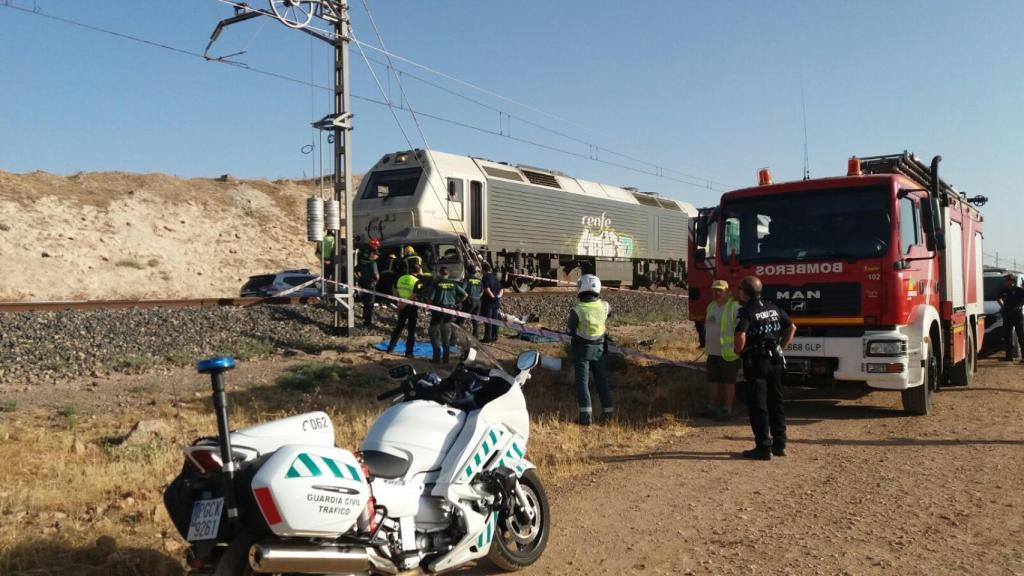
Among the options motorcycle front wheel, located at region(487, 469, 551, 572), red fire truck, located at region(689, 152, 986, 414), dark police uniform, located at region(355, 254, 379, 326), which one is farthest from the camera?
dark police uniform, located at region(355, 254, 379, 326)

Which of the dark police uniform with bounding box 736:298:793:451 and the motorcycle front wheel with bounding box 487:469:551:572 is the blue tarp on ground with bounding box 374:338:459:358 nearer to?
the dark police uniform with bounding box 736:298:793:451

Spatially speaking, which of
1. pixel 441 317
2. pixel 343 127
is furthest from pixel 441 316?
pixel 343 127

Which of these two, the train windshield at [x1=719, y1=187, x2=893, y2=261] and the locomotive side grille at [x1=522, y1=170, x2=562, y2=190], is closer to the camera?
the train windshield at [x1=719, y1=187, x2=893, y2=261]

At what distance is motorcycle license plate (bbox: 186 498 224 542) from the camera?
10.3 feet

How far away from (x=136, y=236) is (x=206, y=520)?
1516 inches

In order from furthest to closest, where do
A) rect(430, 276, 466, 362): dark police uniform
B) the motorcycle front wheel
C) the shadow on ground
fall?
1. rect(430, 276, 466, 362): dark police uniform
2. the motorcycle front wheel
3. the shadow on ground

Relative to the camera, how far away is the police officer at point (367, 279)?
15.4 metres

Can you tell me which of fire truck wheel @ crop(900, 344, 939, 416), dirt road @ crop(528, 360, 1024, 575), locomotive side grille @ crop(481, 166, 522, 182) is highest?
locomotive side grille @ crop(481, 166, 522, 182)

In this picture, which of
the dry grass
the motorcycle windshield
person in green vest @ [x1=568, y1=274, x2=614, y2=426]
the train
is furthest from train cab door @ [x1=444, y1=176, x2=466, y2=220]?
the motorcycle windshield

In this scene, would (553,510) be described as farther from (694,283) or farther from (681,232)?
(681,232)

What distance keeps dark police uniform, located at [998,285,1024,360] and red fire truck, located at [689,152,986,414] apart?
576 cm

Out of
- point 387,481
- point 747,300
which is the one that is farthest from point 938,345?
point 387,481

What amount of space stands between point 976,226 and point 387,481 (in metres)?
12.4

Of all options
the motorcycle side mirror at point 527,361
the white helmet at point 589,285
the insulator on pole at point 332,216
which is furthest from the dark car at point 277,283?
the motorcycle side mirror at point 527,361
